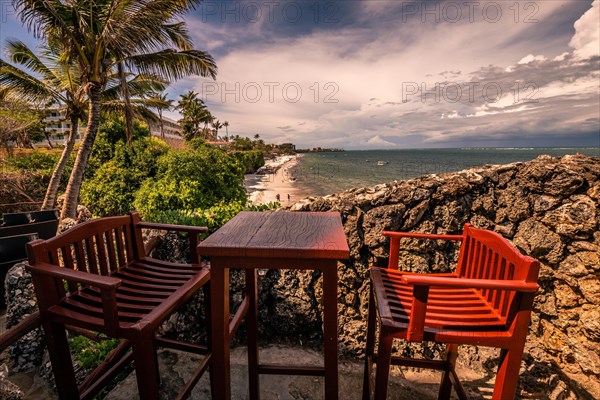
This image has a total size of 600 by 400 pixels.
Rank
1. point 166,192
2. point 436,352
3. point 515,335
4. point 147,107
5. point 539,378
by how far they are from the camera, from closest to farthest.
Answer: point 515,335
point 539,378
point 436,352
point 166,192
point 147,107

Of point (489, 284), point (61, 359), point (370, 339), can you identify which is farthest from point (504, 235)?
point (61, 359)

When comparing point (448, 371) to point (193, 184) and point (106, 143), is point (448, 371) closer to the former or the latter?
point (193, 184)

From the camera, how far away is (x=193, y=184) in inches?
225

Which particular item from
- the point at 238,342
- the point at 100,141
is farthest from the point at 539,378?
the point at 100,141

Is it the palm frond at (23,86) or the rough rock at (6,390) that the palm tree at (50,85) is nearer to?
the palm frond at (23,86)

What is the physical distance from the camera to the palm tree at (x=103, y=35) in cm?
653

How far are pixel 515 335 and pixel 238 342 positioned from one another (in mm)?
2623

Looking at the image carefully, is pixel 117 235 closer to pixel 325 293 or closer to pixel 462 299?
pixel 325 293

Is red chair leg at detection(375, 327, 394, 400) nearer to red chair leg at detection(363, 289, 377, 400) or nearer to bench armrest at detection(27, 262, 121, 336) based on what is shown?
red chair leg at detection(363, 289, 377, 400)

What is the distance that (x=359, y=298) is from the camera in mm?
3045

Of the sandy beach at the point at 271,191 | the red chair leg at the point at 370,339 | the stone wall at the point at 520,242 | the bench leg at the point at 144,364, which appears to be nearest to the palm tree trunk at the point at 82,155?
the sandy beach at the point at 271,191

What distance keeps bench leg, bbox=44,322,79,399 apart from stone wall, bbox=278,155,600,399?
5.92 feet

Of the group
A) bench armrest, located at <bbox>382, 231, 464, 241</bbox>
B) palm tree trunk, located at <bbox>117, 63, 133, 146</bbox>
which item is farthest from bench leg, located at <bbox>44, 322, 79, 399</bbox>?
palm tree trunk, located at <bbox>117, 63, 133, 146</bbox>

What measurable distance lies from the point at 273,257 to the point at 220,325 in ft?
1.72
